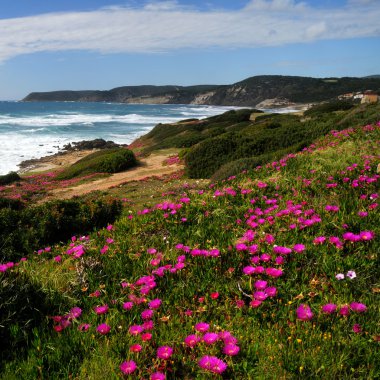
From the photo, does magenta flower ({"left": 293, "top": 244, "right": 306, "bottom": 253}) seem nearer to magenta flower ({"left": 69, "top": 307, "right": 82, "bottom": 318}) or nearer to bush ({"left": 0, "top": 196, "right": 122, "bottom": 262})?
magenta flower ({"left": 69, "top": 307, "right": 82, "bottom": 318})

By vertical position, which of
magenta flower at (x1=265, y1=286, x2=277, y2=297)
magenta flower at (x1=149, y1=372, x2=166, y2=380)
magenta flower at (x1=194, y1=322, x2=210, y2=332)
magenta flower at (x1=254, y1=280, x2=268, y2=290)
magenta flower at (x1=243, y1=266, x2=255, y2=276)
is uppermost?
magenta flower at (x1=243, y1=266, x2=255, y2=276)

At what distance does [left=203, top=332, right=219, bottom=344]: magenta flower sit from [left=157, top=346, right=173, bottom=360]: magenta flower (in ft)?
0.75

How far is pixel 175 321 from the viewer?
8.43 ft

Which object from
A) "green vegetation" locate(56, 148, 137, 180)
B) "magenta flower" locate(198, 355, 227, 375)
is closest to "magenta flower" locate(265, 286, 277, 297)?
"magenta flower" locate(198, 355, 227, 375)

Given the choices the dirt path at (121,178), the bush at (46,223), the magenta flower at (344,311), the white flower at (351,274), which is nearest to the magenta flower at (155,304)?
the magenta flower at (344,311)

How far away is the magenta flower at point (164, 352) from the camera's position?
2.12 m

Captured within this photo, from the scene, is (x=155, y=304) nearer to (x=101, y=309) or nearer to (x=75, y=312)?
(x=101, y=309)

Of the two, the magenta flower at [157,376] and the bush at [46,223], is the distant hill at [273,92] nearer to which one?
the bush at [46,223]

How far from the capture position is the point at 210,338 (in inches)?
88.9

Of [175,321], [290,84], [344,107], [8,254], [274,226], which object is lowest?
[8,254]

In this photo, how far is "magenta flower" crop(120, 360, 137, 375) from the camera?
203cm

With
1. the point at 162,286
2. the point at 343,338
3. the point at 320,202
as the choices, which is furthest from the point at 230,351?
the point at 320,202

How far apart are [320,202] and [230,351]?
2777 mm

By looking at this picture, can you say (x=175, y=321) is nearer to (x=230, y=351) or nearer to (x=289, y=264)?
(x=230, y=351)
